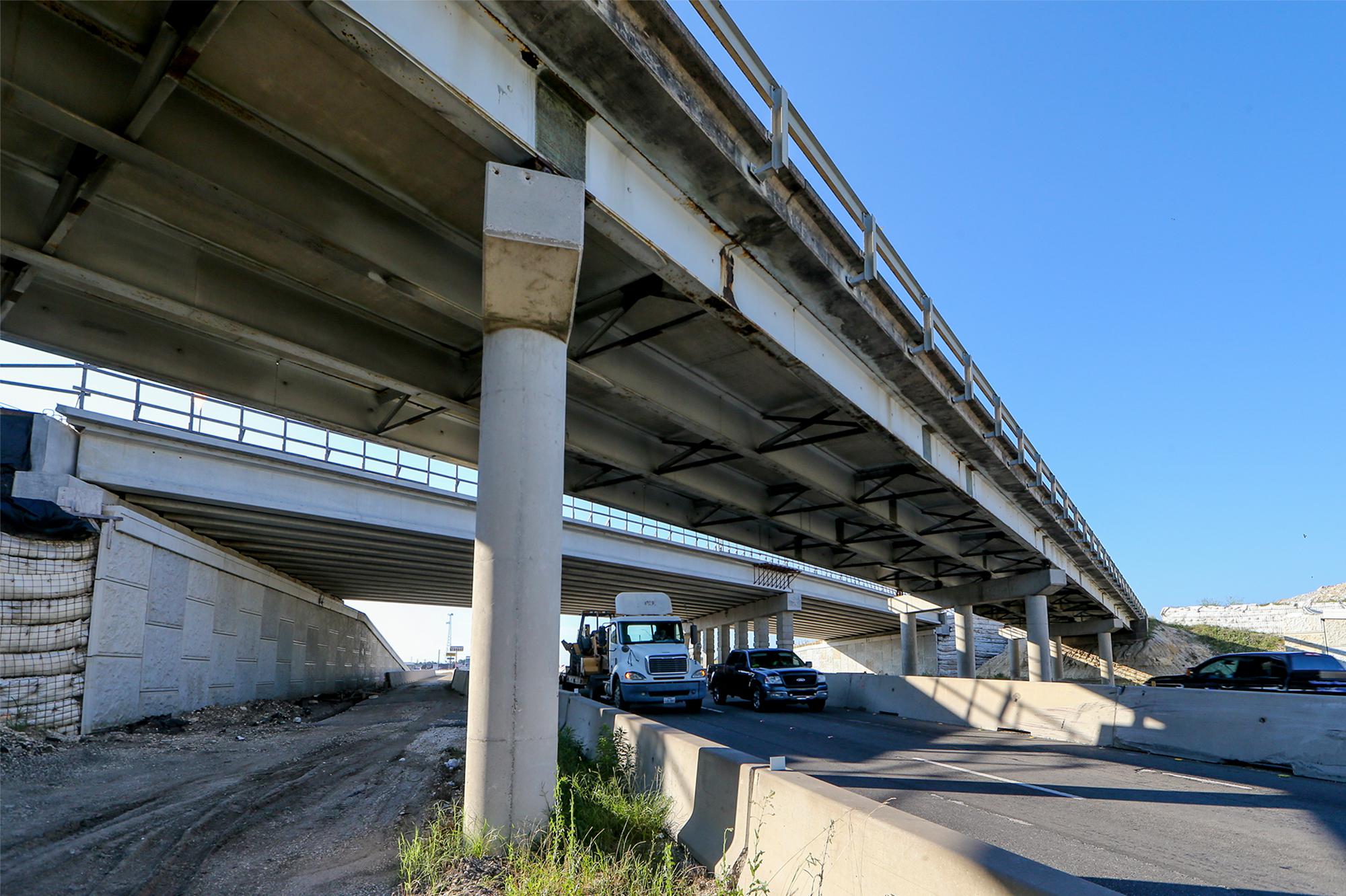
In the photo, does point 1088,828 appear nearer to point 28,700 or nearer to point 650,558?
point 28,700

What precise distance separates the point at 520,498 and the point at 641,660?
691 inches

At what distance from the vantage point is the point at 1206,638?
6462 cm

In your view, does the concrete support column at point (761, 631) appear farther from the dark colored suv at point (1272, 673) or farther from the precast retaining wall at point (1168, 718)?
the dark colored suv at point (1272, 673)

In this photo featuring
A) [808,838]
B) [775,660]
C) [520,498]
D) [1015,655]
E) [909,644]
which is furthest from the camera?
[909,644]

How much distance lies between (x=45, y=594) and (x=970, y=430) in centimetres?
1815

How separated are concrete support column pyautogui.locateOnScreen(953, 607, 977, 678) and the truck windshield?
855 inches

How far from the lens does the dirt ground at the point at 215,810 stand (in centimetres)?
629

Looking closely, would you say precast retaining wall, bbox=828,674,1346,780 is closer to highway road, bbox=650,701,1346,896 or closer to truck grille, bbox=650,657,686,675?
highway road, bbox=650,701,1346,896

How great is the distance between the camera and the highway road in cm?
682

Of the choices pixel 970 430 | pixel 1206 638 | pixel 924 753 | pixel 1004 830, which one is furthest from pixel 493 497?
pixel 1206 638

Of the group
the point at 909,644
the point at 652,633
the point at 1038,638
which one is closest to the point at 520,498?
the point at 652,633

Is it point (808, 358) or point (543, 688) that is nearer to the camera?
point (543, 688)

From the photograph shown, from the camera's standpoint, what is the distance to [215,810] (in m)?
8.74

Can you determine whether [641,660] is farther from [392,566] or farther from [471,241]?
[471,241]
